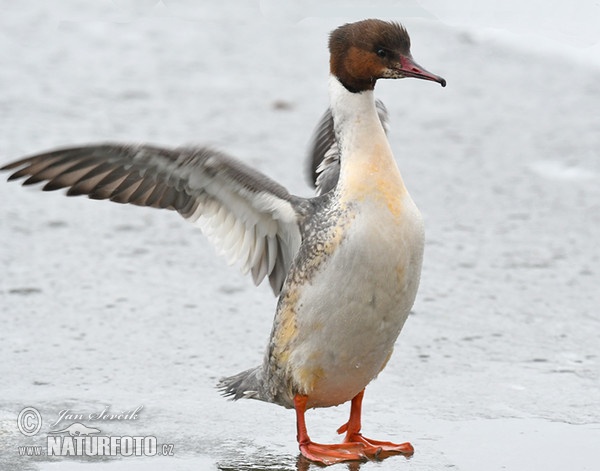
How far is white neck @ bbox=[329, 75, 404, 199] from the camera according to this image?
4508 millimetres

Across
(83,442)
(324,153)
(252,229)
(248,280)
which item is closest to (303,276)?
(252,229)

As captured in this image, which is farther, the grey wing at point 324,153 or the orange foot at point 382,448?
the grey wing at point 324,153

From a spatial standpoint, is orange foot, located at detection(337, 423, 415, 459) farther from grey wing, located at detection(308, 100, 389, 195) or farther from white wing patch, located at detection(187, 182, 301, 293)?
grey wing, located at detection(308, 100, 389, 195)

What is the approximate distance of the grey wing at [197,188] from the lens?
4637 millimetres

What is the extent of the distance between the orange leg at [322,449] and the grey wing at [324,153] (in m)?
1.17

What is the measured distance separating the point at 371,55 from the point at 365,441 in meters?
1.53

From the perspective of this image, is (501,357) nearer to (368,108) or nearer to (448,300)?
(448,300)

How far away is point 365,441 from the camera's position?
4684 mm

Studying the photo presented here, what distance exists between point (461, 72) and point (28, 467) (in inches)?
254

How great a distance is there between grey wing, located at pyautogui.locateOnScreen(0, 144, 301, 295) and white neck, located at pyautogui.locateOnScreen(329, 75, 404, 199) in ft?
1.08

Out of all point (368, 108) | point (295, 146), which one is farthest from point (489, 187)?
point (368, 108)

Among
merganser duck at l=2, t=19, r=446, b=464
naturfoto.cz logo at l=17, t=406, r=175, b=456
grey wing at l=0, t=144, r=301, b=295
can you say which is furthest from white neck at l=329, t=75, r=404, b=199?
naturfoto.cz logo at l=17, t=406, r=175, b=456

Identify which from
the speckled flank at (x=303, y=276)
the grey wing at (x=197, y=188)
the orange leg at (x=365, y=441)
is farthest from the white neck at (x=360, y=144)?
the orange leg at (x=365, y=441)

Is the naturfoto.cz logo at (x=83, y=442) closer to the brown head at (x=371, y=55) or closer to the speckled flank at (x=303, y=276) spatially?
the speckled flank at (x=303, y=276)
